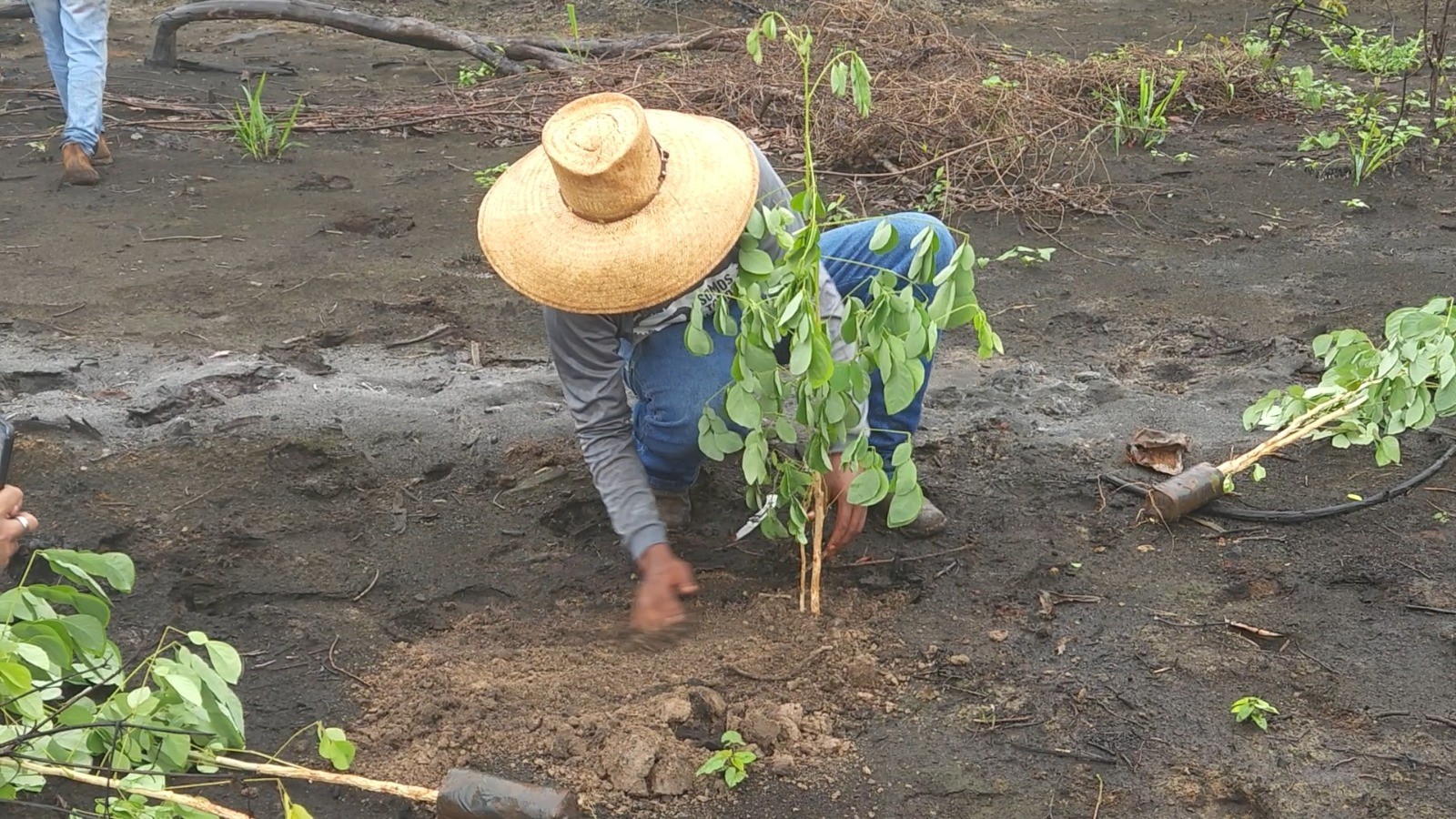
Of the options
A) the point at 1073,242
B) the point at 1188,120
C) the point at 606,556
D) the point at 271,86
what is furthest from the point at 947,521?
the point at 271,86

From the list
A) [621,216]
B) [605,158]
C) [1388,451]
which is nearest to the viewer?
[605,158]

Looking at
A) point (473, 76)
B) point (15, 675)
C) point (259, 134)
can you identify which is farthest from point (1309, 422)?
point (473, 76)

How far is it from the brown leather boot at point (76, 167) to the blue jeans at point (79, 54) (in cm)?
3

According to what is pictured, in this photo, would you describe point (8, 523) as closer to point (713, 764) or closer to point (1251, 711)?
point (713, 764)

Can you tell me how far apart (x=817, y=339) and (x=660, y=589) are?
0.60m

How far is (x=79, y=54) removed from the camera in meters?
5.28

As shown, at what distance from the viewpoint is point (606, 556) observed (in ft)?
9.41

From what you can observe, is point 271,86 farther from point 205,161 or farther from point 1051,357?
point 1051,357

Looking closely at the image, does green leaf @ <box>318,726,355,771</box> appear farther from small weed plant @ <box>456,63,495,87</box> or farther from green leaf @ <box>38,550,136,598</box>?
small weed plant @ <box>456,63,495,87</box>

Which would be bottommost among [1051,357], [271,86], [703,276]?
[271,86]

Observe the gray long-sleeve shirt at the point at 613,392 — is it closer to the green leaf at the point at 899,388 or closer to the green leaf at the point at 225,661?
the green leaf at the point at 899,388

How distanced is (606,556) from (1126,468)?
4.20 ft

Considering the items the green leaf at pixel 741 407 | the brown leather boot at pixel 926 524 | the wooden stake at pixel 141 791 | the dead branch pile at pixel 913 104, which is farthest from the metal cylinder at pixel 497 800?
the dead branch pile at pixel 913 104

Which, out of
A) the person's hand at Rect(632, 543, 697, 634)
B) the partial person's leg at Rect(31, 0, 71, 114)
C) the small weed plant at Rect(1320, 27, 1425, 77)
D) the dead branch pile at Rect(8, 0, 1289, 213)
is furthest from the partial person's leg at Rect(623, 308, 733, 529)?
the small weed plant at Rect(1320, 27, 1425, 77)
